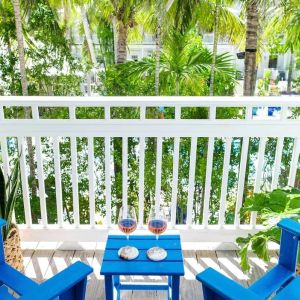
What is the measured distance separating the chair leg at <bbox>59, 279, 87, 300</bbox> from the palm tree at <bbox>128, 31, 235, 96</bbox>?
9.71 metres

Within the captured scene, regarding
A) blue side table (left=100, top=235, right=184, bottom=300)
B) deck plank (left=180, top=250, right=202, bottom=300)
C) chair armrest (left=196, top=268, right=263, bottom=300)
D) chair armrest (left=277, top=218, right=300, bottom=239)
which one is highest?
chair armrest (left=277, top=218, right=300, bottom=239)

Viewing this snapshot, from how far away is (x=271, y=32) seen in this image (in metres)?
11.7

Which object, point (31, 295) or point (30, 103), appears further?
point (30, 103)

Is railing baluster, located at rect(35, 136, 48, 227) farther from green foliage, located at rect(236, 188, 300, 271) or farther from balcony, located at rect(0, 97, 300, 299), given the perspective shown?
green foliage, located at rect(236, 188, 300, 271)

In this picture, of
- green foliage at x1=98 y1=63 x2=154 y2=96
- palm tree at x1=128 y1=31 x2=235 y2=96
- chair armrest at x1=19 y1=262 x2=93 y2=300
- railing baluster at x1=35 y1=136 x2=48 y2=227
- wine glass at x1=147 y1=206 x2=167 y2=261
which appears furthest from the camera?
palm tree at x1=128 y1=31 x2=235 y2=96

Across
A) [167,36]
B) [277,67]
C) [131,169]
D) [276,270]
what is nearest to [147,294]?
[276,270]

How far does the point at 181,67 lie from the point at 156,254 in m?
9.54

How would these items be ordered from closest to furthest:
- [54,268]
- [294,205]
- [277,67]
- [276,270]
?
[276,270]
[294,205]
[54,268]
[277,67]

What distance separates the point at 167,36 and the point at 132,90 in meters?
2.36

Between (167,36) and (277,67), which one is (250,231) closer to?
(167,36)

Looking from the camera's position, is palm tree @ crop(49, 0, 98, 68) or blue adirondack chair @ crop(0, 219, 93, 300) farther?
palm tree @ crop(49, 0, 98, 68)

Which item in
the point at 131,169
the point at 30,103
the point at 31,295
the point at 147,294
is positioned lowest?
the point at 131,169

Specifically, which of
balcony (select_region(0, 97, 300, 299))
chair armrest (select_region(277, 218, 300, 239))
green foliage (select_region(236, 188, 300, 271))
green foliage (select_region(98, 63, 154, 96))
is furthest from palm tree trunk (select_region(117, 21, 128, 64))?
chair armrest (select_region(277, 218, 300, 239))

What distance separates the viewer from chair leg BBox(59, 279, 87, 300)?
4.00 ft
